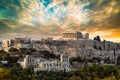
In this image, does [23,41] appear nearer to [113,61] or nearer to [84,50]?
[84,50]

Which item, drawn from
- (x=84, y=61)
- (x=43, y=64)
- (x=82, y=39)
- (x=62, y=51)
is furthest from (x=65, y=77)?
(x=82, y=39)

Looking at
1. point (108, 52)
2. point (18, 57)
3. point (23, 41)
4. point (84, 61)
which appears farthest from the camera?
point (108, 52)

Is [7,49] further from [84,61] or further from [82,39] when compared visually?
[82,39]

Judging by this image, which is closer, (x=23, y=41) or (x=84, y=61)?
(x=84, y=61)

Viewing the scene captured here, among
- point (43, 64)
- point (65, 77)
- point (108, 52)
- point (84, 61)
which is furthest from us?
point (108, 52)

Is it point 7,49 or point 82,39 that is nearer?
point 7,49

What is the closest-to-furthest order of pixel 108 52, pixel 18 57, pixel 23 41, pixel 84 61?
pixel 18 57
pixel 84 61
pixel 23 41
pixel 108 52

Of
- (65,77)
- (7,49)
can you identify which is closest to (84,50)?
(7,49)

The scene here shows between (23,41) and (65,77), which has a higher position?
(23,41)

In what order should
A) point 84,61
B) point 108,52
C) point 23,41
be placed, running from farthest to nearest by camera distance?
point 108,52, point 23,41, point 84,61
